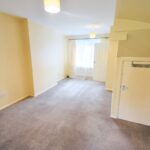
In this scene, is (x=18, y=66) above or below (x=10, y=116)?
above

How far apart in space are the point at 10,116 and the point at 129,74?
9.77ft

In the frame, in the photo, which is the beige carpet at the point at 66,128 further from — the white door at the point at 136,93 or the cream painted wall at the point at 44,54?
the cream painted wall at the point at 44,54

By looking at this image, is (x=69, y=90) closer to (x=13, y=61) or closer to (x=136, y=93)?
(x=13, y=61)

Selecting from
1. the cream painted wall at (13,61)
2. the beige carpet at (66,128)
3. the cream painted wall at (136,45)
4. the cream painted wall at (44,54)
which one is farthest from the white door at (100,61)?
the cream painted wall at (13,61)

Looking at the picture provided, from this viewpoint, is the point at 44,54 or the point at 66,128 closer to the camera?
the point at 66,128

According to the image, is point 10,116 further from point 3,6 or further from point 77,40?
point 77,40

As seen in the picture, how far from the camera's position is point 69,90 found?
4699 millimetres

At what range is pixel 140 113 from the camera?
2.60 meters

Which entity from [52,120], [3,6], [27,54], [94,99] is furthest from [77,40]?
[52,120]

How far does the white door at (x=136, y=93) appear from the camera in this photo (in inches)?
95.5

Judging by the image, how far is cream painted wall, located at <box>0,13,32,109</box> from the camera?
3107 millimetres

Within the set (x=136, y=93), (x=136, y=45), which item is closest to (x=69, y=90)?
(x=136, y=93)

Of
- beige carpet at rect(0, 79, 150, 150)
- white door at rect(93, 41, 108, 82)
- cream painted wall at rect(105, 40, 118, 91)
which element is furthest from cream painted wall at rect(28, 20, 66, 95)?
cream painted wall at rect(105, 40, 118, 91)

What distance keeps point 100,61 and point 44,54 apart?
284cm
